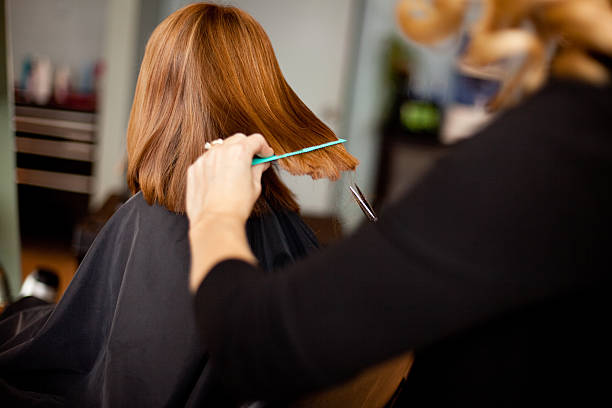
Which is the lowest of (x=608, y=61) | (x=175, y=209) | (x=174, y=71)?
(x=175, y=209)

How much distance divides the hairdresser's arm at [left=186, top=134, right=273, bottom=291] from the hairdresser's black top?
2.3 inches

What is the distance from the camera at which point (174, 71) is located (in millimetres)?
992

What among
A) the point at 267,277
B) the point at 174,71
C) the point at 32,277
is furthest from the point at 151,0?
the point at 267,277

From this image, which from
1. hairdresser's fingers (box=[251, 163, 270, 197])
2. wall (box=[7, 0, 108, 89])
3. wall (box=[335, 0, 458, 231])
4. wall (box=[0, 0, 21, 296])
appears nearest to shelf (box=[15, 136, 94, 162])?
wall (box=[7, 0, 108, 89])

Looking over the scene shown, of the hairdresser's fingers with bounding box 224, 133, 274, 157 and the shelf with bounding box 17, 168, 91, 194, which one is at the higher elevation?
the hairdresser's fingers with bounding box 224, 133, 274, 157

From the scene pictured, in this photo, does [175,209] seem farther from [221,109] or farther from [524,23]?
[524,23]

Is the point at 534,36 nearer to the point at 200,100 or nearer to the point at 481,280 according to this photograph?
the point at 481,280

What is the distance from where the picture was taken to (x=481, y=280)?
0.45 metres

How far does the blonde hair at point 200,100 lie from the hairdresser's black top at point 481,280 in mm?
525

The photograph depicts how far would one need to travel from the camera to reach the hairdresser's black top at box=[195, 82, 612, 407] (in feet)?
1.46

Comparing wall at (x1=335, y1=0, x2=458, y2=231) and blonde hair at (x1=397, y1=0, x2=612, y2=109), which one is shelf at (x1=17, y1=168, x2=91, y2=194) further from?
blonde hair at (x1=397, y1=0, x2=612, y2=109)

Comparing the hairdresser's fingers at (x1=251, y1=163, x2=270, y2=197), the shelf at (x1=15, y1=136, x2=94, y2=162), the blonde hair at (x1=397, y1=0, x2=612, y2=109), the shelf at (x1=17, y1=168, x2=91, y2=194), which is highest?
the blonde hair at (x1=397, y1=0, x2=612, y2=109)

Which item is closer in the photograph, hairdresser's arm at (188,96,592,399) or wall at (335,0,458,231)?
hairdresser's arm at (188,96,592,399)

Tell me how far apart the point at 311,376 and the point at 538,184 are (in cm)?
26
